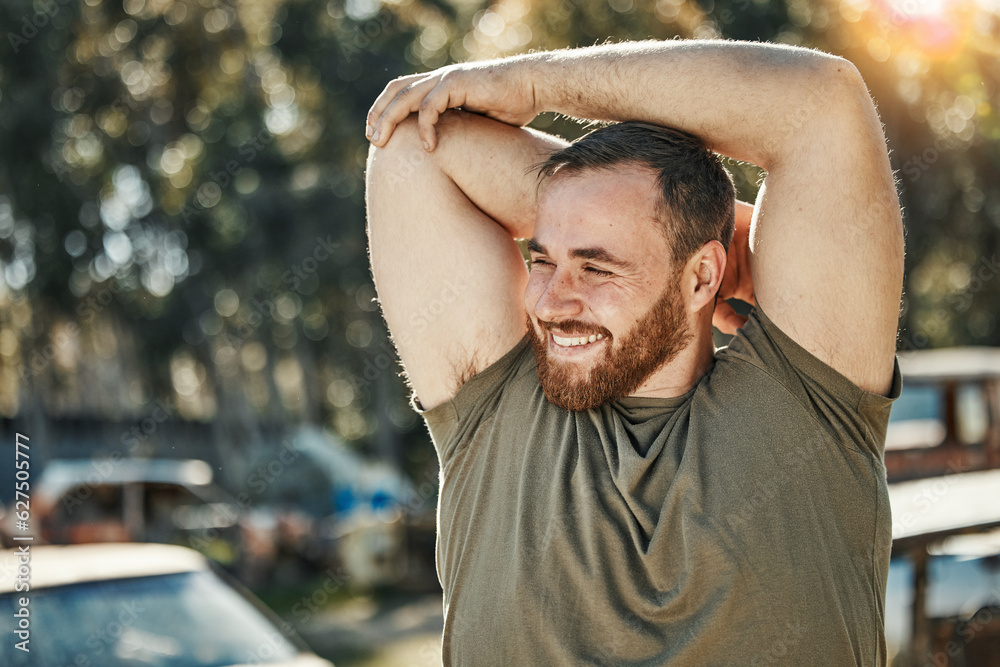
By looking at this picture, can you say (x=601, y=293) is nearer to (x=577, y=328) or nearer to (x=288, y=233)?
(x=577, y=328)

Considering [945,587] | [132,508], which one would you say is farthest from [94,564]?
[132,508]

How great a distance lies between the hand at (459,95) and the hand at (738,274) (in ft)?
2.01

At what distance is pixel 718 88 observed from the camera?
2.01m

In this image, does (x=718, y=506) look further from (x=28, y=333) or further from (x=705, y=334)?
(x=28, y=333)

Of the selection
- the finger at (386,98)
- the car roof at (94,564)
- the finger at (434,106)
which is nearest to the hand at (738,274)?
the finger at (434,106)

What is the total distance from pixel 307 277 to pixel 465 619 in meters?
20.5

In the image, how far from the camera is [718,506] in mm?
1777

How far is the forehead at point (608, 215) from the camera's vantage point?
2016 millimetres

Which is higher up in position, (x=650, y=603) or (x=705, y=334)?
(x=705, y=334)

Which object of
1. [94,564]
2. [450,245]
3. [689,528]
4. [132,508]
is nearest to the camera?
[689,528]

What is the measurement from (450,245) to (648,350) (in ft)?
1.78

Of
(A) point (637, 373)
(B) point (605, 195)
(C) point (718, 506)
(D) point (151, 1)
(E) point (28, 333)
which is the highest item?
(D) point (151, 1)

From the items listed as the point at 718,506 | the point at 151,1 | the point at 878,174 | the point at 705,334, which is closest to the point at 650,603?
the point at 718,506

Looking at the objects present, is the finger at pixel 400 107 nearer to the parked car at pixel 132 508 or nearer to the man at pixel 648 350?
the man at pixel 648 350
